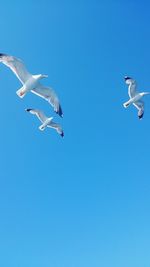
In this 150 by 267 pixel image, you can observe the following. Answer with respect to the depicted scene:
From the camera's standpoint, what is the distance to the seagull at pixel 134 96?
27.2 meters

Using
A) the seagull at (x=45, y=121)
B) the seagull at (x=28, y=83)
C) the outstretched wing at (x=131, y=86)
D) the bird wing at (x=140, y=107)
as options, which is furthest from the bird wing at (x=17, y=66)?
the bird wing at (x=140, y=107)

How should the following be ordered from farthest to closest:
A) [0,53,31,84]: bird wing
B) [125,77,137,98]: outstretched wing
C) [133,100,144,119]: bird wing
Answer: [133,100,144,119]: bird wing
[125,77,137,98]: outstretched wing
[0,53,31,84]: bird wing

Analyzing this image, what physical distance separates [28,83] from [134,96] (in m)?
7.12

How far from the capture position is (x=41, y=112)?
27953 millimetres

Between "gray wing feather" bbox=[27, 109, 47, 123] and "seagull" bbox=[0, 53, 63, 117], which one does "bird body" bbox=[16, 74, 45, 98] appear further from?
"gray wing feather" bbox=[27, 109, 47, 123]

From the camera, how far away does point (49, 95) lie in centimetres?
2489

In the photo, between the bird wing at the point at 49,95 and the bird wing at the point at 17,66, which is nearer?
the bird wing at the point at 17,66

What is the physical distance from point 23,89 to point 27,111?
4.60 m

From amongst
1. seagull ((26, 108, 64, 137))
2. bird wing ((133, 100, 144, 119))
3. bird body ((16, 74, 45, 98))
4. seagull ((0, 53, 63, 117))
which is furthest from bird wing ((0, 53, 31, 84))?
bird wing ((133, 100, 144, 119))

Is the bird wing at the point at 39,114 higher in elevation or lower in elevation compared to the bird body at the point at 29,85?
higher

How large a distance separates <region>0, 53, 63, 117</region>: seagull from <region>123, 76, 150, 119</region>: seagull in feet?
14.1

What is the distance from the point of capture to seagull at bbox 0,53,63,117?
2220 centimetres

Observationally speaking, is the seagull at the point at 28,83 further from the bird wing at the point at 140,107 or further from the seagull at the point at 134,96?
the bird wing at the point at 140,107

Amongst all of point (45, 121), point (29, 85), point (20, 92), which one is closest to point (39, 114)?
point (45, 121)
